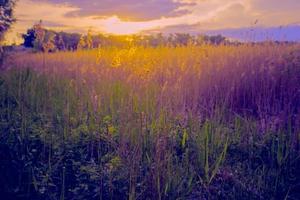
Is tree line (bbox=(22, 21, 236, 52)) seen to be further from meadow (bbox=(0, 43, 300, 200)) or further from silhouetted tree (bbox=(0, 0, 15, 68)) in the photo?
silhouetted tree (bbox=(0, 0, 15, 68))

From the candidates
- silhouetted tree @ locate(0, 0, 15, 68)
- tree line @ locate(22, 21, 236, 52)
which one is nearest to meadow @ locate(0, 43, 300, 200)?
tree line @ locate(22, 21, 236, 52)

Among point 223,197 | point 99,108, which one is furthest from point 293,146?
point 99,108

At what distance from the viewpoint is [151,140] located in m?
3.20

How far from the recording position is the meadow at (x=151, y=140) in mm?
2762

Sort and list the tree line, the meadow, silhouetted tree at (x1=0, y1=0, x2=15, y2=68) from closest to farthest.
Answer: the meadow < the tree line < silhouetted tree at (x1=0, y1=0, x2=15, y2=68)

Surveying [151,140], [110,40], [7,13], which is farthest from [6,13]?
[151,140]

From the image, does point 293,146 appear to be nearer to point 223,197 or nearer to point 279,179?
point 279,179

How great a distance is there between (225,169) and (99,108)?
1667 millimetres

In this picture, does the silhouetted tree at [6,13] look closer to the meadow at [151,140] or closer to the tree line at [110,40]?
the tree line at [110,40]

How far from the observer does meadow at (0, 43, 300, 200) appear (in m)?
2.76

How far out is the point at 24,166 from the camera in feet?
10.0

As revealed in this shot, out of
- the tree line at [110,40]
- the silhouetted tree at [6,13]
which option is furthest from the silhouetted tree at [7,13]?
the tree line at [110,40]

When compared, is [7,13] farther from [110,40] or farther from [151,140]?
[151,140]

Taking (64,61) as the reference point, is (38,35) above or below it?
above
